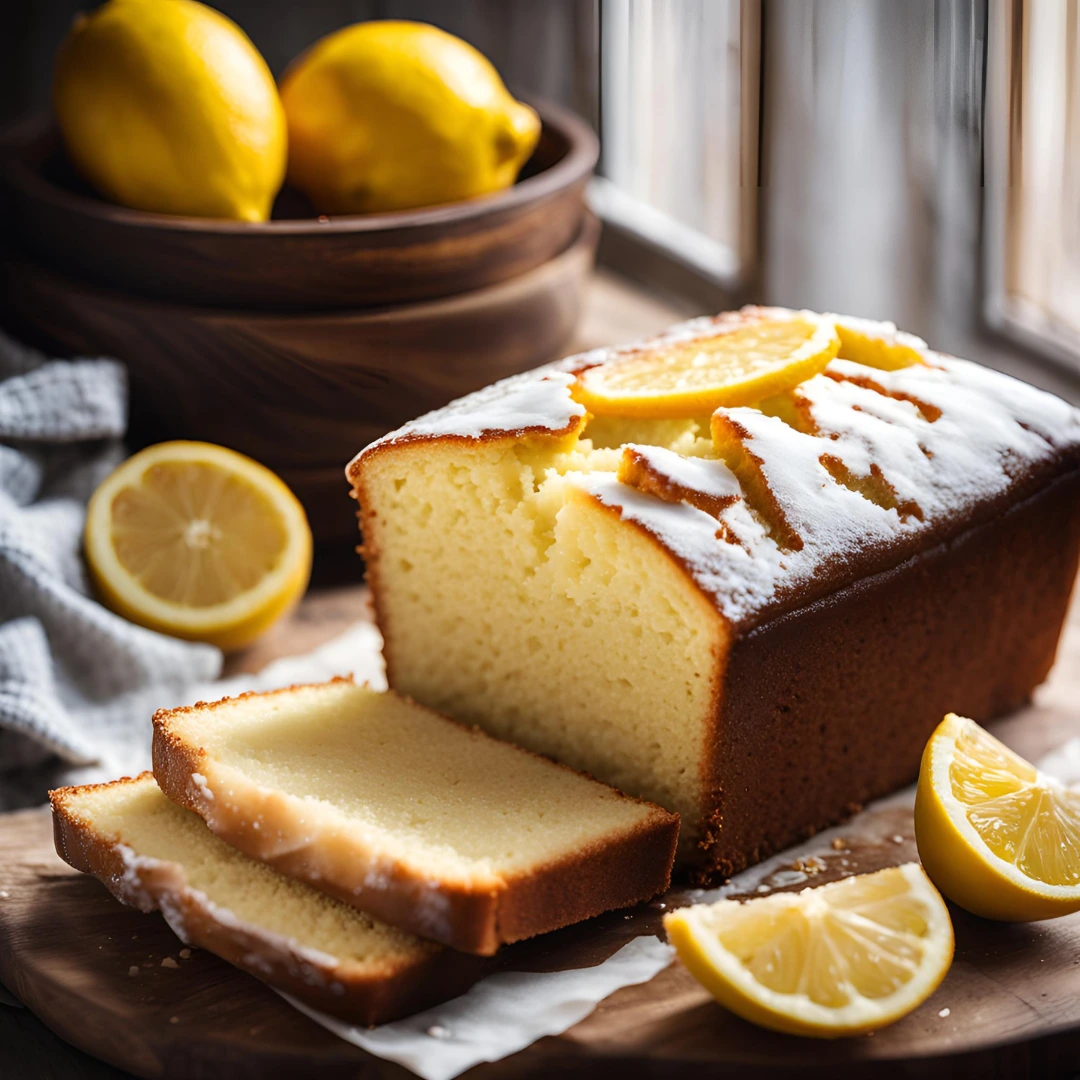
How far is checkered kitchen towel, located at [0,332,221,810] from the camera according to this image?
2.87 metres

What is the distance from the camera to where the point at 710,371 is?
8.76 ft

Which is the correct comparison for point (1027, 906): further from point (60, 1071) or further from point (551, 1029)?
point (60, 1071)

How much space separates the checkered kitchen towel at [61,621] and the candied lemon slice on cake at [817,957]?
134cm

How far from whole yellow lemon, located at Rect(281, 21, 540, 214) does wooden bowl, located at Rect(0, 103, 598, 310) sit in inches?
2.6

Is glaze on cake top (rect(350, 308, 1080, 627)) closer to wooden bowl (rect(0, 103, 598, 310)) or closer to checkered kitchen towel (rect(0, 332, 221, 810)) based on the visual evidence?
wooden bowl (rect(0, 103, 598, 310))

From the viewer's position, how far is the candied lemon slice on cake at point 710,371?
8.45 ft

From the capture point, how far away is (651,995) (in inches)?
85.3

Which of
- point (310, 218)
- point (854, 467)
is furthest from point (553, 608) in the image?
point (310, 218)

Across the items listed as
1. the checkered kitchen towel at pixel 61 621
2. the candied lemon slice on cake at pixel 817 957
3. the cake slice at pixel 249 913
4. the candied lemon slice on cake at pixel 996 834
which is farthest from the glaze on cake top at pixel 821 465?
the checkered kitchen towel at pixel 61 621

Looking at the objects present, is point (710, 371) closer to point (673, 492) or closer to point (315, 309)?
point (673, 492)

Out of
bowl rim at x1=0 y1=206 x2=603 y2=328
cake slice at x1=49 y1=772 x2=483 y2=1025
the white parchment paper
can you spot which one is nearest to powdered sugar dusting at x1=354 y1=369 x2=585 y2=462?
bowl rim at x1=0 y1=206 x2=603 y2=328

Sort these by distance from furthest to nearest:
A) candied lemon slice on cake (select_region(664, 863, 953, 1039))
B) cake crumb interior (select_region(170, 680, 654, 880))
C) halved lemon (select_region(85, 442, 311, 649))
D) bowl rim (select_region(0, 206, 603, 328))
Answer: bowl rim (select_region(0, 206, 603, 328)) → halved lemon (select_region(85, 442, 311, 649)) → cake crumb interior (select_region(170, 680, 654, 880)) → candied lemon slice on cake (select_region(664, 863, 953, 1039))

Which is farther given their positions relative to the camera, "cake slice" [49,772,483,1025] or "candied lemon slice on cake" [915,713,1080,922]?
"candied lemon slice on cake" [915,713,1080,922]

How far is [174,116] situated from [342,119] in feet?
1.25
